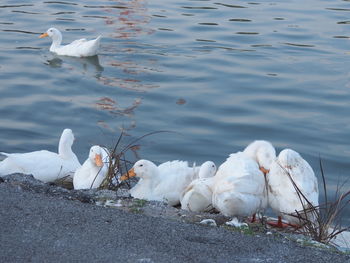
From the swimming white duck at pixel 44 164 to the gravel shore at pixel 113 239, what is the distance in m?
3.11

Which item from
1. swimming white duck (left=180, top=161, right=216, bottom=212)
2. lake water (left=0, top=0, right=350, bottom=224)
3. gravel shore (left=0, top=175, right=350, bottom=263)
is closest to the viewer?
gravel shore (left=0, top=175, right=350, bottom=263)

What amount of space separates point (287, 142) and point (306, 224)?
16.0ft

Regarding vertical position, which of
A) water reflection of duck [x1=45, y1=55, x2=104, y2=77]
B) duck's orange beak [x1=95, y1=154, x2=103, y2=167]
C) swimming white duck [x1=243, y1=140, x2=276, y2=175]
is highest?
swimming white duck [x1=243, y1=140, x2=276, y2=175]

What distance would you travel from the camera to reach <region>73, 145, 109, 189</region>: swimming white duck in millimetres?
9102

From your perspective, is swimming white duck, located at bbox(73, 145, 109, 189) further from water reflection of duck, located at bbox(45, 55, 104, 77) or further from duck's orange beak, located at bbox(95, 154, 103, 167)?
water reflection of duck, located at bbox(45, 55, 104, 77)

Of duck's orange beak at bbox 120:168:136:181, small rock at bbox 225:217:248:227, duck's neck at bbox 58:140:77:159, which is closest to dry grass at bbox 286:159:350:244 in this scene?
small rock at bbox 225:217:248:227

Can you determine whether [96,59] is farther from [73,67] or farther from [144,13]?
[144,13]

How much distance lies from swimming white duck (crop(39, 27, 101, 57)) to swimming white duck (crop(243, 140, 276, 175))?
785 centimetres

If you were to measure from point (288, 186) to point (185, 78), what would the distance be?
7.48m

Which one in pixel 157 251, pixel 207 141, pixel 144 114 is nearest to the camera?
pixel 157 251

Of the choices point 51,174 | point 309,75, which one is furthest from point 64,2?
point 51,174

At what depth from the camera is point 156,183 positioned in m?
9.06

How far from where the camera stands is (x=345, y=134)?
490 inches

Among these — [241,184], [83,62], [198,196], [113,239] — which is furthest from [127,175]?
[83,62]
